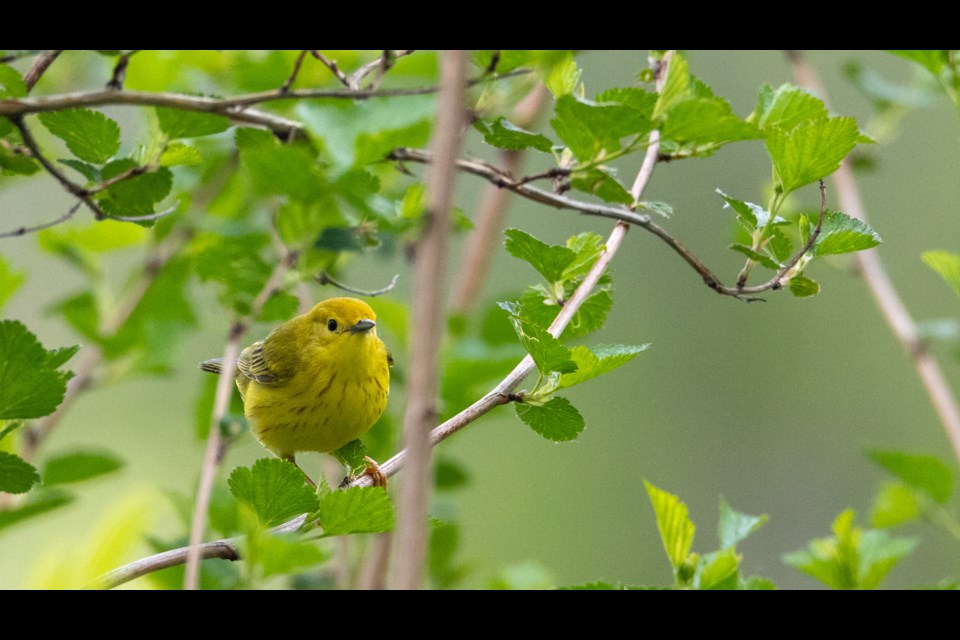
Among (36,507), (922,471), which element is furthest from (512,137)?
(922,471)

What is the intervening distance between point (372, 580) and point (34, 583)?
749 millimetres

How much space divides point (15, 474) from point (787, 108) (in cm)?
130

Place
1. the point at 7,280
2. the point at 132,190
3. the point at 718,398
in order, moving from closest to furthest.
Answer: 1. the point at 132,190
2. the point at 7,280
3. the point at 718,398

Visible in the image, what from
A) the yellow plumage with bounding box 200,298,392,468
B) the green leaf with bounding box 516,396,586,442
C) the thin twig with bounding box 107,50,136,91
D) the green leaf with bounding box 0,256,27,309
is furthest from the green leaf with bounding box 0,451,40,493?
the yellow plumage with bounding box 200,298,392,468

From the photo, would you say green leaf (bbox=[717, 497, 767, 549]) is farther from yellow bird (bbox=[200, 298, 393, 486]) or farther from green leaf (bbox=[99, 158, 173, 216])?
yellow bird (bbox=[200, 298, 393, 486])

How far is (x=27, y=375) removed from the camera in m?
1.38

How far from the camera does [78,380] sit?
8.43ft

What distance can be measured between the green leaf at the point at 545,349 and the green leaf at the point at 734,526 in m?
0.44

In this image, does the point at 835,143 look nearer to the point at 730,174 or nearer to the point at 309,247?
the point at 309,247

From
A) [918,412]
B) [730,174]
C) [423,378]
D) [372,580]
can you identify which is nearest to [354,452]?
[372,580]

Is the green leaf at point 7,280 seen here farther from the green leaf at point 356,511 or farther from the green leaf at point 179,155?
the green leaf at point 356,511

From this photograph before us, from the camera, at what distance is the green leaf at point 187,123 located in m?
1.51

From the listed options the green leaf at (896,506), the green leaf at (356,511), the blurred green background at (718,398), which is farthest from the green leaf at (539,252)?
the blurred green background at (718,398)

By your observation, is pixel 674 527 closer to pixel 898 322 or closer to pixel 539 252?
pixel 539 252
